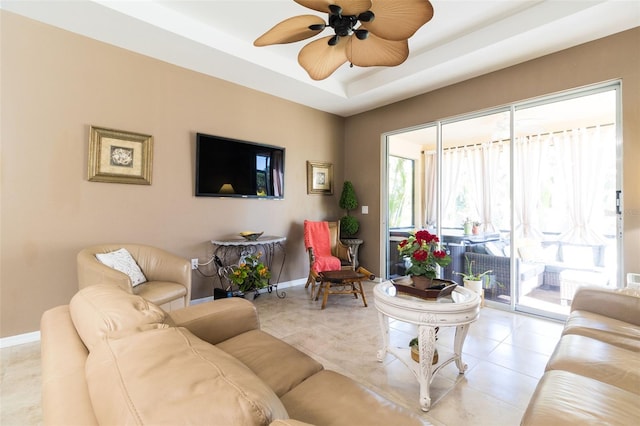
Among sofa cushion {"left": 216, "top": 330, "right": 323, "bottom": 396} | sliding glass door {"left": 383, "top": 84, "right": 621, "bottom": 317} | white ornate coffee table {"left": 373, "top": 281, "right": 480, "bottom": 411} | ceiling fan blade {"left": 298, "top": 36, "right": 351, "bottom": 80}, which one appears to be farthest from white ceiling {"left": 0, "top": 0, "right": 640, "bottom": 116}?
sofa cushion {"left": 216, "top": 330, "right": 323, "bottom": 396}

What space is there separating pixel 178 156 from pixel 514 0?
3701 mm

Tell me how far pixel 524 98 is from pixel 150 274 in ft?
14.5

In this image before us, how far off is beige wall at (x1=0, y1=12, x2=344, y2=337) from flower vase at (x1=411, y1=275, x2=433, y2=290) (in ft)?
8.51

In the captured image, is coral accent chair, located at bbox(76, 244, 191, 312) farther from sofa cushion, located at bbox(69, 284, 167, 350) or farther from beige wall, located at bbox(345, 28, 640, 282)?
beige wall, located at bbox(345, 28, 640, 282)

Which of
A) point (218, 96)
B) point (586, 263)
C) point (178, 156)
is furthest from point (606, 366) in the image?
point (218, 96)

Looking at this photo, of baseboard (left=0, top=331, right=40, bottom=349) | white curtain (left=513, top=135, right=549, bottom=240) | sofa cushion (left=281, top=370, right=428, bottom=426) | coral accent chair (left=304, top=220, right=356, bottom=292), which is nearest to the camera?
sofa cushion (left=281, top=370, right=428, bottom=426)

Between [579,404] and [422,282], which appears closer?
[579,404]

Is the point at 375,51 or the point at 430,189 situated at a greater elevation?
the point at 375,51

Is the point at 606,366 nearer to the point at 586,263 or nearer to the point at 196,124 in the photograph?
the point at 586,263

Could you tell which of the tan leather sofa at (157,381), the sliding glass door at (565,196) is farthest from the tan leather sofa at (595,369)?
the sliding glass door at (565,196)

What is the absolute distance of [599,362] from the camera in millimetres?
1348

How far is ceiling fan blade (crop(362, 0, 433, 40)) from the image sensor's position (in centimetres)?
160

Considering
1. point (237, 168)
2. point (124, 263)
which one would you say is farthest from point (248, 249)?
point (124, 263)

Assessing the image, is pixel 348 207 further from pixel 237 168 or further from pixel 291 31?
pixel 291 31
